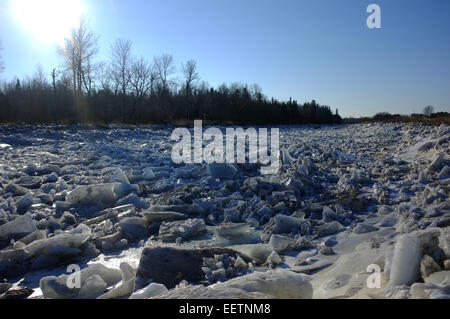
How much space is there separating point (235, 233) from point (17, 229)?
174 centimetres

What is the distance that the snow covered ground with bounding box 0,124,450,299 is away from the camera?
4.41 feet

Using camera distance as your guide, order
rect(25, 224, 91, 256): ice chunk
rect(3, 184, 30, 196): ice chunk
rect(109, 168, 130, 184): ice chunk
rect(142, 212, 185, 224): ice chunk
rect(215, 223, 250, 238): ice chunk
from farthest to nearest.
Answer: rect(109, 168, 130, 184): ice chunk → rect(3, 184, 30, 196): ice chunk → rect(142, 212, 185, 224): ice chunk → rect(215, 223, 250, 238): ice chunk → rect(25, 224, 91, 256): ice chunk

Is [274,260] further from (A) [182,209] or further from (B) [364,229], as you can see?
(A) [182,209]

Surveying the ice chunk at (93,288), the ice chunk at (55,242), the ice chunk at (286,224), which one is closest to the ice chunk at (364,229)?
the ice chunk at (286,224)

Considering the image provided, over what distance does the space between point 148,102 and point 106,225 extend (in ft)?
89.0

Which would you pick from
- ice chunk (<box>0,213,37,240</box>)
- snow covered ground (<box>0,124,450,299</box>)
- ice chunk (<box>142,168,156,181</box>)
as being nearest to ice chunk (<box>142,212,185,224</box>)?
snow covered ground (<box>0,124,450,299</box>)

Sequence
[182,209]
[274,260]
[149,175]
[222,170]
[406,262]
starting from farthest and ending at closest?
[149,175] → [222,170] → [182,209] → [274,260] → [406,262]

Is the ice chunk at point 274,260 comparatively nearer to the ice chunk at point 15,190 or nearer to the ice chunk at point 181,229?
the ice chunk at point 181,229

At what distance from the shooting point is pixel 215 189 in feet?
11.8

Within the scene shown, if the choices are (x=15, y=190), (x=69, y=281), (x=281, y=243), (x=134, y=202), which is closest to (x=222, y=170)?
(x=134, y=202)

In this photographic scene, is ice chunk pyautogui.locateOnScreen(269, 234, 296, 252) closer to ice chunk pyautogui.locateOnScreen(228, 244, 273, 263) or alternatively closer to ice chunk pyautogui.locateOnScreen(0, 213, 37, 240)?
ice chunk pyautogui.locateOnScreen(228, 244, 273, 263)

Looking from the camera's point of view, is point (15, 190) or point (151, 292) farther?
point (15, 190)

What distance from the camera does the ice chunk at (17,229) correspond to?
2348 mm

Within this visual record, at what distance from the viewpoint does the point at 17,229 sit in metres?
2.38
